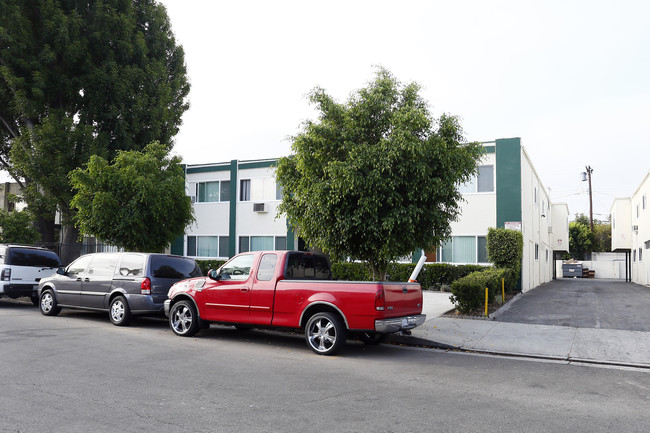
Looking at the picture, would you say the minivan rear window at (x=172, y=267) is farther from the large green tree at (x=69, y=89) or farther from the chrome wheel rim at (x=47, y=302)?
the large green tree at (x=69, y=89)

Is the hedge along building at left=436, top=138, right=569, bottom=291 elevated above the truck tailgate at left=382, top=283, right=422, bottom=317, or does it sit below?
above

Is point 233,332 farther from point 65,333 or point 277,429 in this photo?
point 277,429

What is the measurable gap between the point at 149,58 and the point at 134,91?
2868 mm

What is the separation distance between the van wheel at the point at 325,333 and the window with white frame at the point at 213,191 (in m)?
19.6

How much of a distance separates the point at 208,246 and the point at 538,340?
20.9 meters

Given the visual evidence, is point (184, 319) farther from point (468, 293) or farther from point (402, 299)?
point (468, 293)

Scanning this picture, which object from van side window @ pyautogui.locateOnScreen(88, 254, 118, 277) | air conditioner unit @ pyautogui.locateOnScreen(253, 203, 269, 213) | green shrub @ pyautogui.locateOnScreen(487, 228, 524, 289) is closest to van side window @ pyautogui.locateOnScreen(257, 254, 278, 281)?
van side window @ pyautogui.locateOnScreen(88, 254, 118, 277)

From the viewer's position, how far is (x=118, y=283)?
452 inches

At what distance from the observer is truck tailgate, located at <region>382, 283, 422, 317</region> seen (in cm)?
823

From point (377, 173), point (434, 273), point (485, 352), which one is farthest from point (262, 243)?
point (485, 352)

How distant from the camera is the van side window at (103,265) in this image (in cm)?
1181

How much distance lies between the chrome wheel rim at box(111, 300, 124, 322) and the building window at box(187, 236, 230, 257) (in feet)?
50.9

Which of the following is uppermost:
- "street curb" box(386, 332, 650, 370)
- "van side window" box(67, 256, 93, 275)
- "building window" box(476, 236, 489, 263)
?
"building window" box(476, 236, 489, 263)

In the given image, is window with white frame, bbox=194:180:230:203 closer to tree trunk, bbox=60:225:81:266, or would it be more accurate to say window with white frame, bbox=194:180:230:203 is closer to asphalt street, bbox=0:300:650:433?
tree trunk, bbox=60:225:81:266
